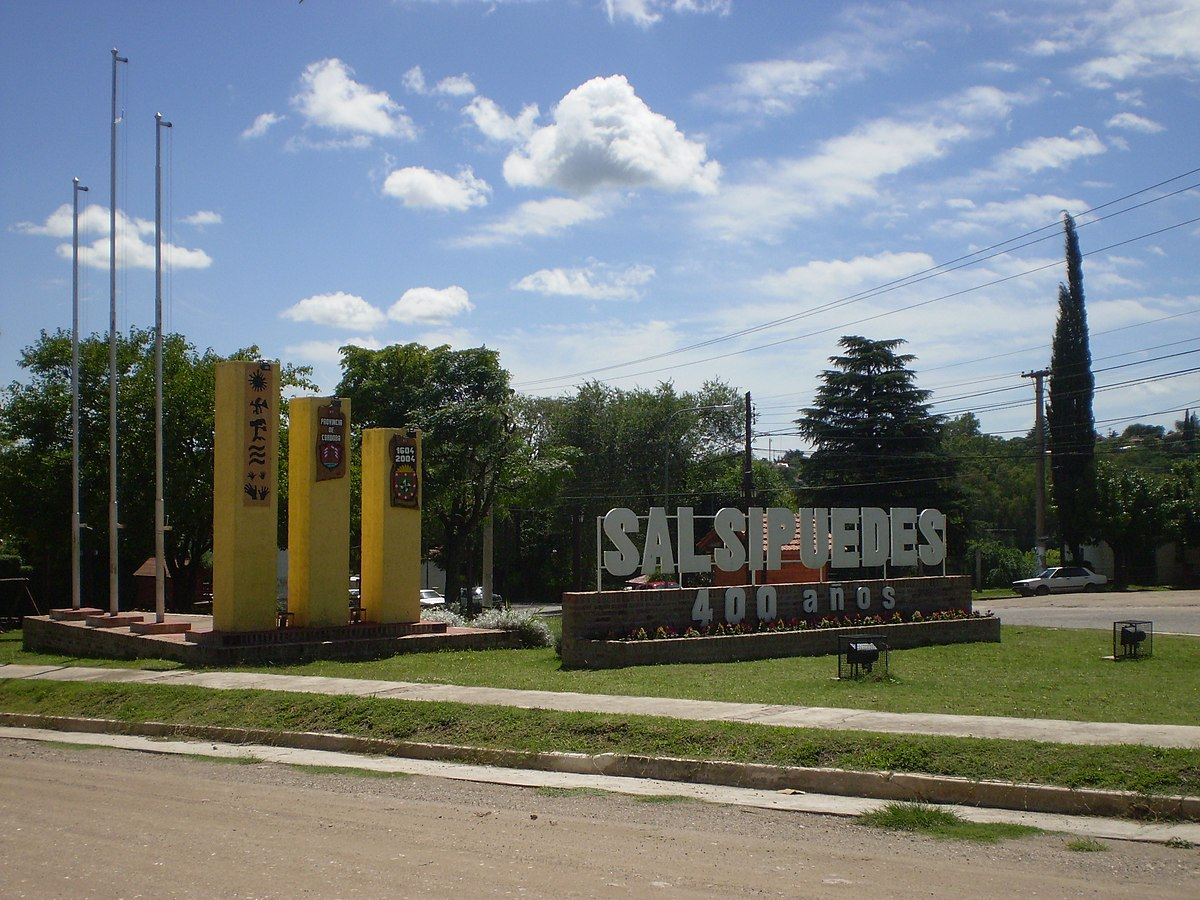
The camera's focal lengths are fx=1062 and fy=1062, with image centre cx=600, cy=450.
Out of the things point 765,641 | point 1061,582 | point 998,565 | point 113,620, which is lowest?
point 1061,582

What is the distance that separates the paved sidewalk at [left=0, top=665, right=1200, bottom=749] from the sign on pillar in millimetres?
3781

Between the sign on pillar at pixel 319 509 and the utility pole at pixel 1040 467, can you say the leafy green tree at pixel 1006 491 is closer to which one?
the utility pole at pixel 1040 467

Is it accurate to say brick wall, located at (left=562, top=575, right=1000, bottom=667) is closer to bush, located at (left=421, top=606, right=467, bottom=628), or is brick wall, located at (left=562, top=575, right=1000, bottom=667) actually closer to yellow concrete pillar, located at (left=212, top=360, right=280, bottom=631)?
bush, located at (left=421, top=606, right=467, bottom=628)

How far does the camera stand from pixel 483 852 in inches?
300

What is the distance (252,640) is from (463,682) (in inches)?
239

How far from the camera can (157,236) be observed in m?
22.6

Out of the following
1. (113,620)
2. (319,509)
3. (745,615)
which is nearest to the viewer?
(319,509)

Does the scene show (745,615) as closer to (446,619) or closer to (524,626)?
(524,626)

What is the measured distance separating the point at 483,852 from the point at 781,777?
11.6ft

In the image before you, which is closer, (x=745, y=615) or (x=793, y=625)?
(x=745, y=615)

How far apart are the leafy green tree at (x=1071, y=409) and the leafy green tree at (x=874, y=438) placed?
665 cm

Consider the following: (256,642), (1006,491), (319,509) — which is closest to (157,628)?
(256,642)

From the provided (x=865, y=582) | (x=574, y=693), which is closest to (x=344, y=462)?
(x=574, y=693)

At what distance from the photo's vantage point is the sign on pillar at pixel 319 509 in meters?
21.9
